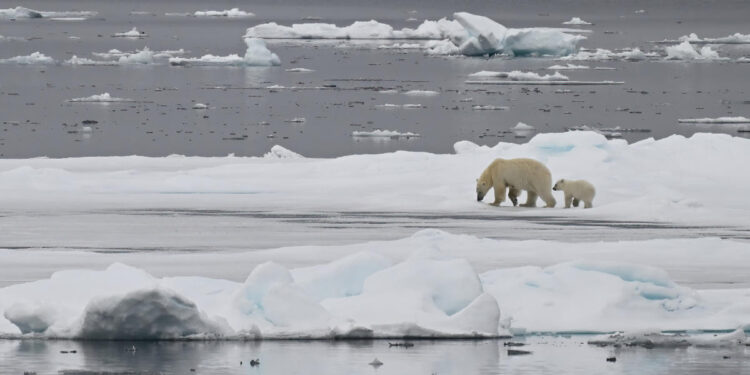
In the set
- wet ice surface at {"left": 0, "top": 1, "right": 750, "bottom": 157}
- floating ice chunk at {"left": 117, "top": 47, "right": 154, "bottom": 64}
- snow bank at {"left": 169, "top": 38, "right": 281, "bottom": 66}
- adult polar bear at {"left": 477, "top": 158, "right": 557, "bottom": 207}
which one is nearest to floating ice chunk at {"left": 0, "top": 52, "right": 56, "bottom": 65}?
wet ice surface at {"left": 0, "top": 1, "right": 750, "bottom": 157}

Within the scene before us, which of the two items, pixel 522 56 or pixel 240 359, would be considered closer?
pixel 240 359

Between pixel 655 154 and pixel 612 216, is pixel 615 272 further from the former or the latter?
pixel 655 154

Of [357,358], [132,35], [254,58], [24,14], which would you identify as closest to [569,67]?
[254,58]

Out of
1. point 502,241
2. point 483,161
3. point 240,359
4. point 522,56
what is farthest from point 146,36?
point 240,359

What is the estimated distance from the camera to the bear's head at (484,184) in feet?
53.6

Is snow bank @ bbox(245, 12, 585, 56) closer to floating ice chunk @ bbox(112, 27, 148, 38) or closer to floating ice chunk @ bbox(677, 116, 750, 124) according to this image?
floating ice chunk @ bbox(677, 116, 750, 124)

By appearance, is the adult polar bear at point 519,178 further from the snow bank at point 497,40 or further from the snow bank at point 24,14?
the snow bank at point 24,14

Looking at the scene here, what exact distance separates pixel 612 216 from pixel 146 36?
62.4m

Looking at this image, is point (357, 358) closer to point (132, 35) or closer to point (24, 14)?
point (132, 35)

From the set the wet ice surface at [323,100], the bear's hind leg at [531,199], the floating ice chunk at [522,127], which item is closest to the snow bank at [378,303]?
the bear's hind leg at [531,199]

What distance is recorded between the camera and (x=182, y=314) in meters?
8.53

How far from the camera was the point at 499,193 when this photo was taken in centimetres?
1636

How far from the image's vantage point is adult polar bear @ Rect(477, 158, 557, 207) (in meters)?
16.1

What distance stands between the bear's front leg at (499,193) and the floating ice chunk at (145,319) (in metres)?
7.92
